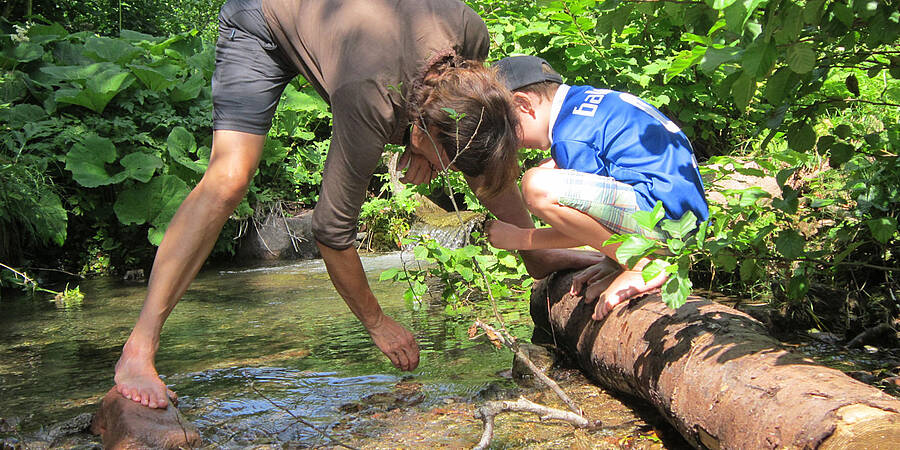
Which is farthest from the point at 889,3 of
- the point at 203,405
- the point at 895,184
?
the point at 203,405

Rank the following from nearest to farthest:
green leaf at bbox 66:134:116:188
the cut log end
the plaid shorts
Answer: the cut log end < the plaid shorts < green leaf at bbox 66:134:116:188

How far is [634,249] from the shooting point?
180 centimetres

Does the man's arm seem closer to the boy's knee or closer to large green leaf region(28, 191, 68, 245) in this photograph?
the boy's knee

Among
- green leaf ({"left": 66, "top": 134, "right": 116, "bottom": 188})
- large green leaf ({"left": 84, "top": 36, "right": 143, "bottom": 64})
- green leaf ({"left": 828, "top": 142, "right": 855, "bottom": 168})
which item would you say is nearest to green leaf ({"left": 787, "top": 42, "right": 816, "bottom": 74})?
green leaf ({"left": 828, "top": 142, "right": 855, "bottom": 168})

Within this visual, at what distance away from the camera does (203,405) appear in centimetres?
280

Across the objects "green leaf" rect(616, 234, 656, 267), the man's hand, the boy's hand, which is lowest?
the man's hand

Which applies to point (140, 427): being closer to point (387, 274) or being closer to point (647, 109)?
point (387, 274)

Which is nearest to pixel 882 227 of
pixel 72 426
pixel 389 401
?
pixel 389 401

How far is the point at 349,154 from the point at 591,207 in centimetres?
86

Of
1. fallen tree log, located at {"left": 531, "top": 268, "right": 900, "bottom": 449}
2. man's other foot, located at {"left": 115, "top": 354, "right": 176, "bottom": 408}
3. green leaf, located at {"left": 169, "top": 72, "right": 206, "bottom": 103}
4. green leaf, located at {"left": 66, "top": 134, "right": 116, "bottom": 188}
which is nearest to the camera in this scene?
fallen tree log, located at {"left": 531, "top": 268, "right": 900, "bottom": 449}

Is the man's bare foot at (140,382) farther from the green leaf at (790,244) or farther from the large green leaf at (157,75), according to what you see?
the large green leaf at (157,75)

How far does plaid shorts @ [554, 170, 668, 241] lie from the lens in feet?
8.42

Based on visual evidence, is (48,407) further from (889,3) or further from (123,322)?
(889,3)

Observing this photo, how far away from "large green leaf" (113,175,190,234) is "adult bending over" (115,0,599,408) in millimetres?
5141
